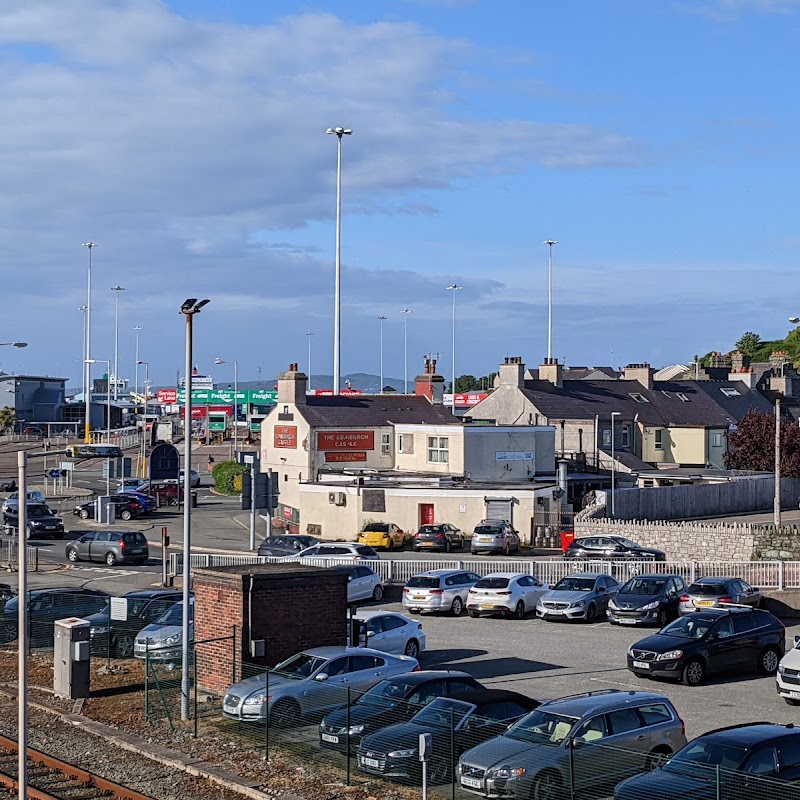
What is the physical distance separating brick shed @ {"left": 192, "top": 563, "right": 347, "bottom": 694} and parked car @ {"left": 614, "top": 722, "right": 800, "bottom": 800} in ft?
29.0

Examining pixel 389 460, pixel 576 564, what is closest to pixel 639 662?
pixel 576 564

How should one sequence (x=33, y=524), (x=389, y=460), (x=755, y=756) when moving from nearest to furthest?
1. (x=755, y=756)
2. (x=33, y=524)
3. (x=389, y=460)

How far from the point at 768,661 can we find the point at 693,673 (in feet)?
8.05

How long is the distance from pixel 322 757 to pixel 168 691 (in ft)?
15.7

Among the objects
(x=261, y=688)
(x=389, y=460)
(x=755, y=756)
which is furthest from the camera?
(x=389, y=460)

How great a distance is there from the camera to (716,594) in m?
32.0

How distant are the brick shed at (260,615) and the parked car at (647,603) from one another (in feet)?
36.8

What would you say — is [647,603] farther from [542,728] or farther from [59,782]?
[59,782]

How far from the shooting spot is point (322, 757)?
17859 millimetres

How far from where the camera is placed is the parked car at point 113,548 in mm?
45344

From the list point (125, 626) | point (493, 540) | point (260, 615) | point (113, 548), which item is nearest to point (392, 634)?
point (260, 615)

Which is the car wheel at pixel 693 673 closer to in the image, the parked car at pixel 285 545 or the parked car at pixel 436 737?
the parked car at pixel 436 737

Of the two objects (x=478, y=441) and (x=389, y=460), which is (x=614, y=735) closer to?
(x=478, y=441)

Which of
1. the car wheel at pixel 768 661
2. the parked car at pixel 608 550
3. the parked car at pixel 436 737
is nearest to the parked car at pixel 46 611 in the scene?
the parked car at pixel 436 737
